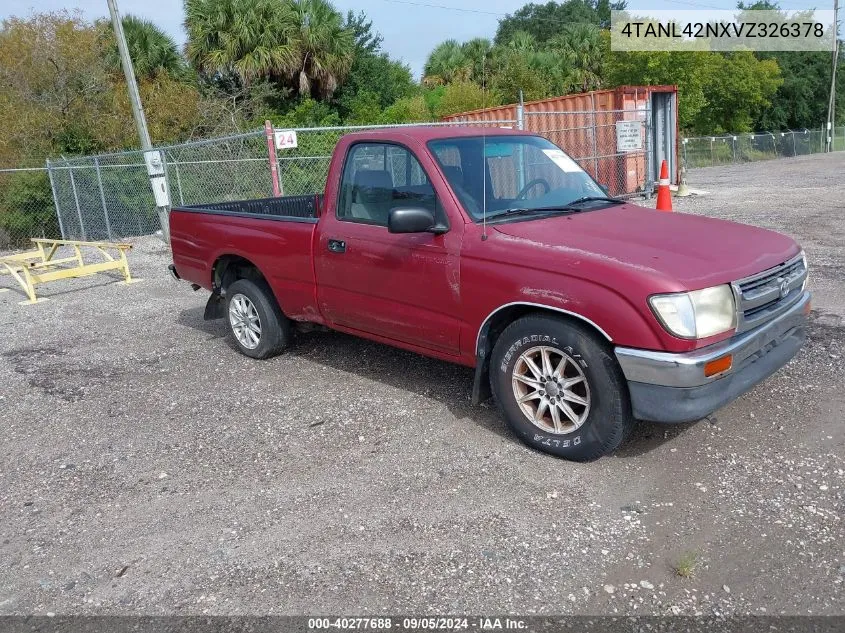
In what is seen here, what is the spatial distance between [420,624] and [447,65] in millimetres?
40406

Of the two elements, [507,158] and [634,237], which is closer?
[634,237]

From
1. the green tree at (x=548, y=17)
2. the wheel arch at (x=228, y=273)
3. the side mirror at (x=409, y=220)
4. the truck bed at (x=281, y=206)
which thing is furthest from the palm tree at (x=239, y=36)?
the green tree at (x=548, y=17)

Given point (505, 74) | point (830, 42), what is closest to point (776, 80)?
point (830, 42)

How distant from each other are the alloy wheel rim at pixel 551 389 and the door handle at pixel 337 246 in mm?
1603

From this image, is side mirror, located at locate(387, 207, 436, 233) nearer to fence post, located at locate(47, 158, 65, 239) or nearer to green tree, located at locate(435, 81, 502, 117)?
fence post, located at locate(47, 158, 65, 239)

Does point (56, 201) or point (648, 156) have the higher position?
point (56, 201)

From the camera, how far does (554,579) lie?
315 cm

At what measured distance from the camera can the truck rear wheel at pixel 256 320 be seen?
6.11 meters

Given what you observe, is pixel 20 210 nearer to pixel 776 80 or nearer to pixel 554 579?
pixel 554 579

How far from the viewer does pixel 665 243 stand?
13.4ft

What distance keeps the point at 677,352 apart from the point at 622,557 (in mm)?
1007

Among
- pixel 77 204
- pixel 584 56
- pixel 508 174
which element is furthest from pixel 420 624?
pixel 584 56

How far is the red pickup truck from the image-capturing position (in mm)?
3695

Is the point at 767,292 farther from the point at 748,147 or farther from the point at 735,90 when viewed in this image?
the point at 735,90
